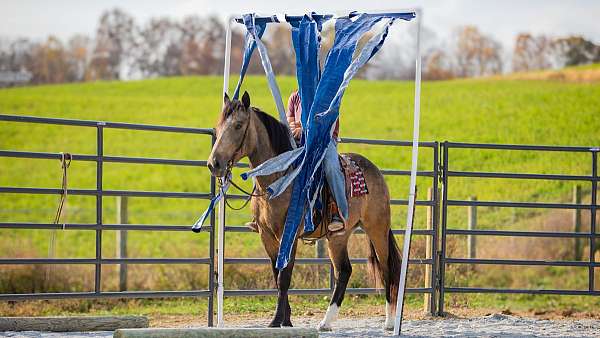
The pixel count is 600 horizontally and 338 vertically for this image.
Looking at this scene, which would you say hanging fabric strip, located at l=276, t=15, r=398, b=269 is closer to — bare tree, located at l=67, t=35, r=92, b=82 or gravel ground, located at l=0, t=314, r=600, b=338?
gravel ground, located at l=0, t=314, r=600, b=338

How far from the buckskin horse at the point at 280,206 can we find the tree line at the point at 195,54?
3147cm

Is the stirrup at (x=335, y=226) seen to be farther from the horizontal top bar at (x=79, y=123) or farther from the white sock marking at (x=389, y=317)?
the horizontal top bar at (x=79, y=123)

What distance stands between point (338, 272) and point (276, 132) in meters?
1.58

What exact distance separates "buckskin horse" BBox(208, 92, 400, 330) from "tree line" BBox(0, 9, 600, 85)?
31.5 meters

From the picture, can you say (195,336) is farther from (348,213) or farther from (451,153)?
(451,153)

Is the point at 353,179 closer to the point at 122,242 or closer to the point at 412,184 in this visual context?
the point at 412,184

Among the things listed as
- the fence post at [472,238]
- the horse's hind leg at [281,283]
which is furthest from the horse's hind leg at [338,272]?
the fence post at [472,238]

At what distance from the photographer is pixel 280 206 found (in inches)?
275

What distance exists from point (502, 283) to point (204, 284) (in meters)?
5.06

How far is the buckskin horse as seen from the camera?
6680 mm

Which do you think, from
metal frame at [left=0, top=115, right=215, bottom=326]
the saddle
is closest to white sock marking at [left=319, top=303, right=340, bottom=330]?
the saddle

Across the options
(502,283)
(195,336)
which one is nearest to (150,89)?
(502,283)

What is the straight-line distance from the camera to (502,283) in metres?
13.7

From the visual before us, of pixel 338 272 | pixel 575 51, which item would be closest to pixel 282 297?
pixel 338 272
